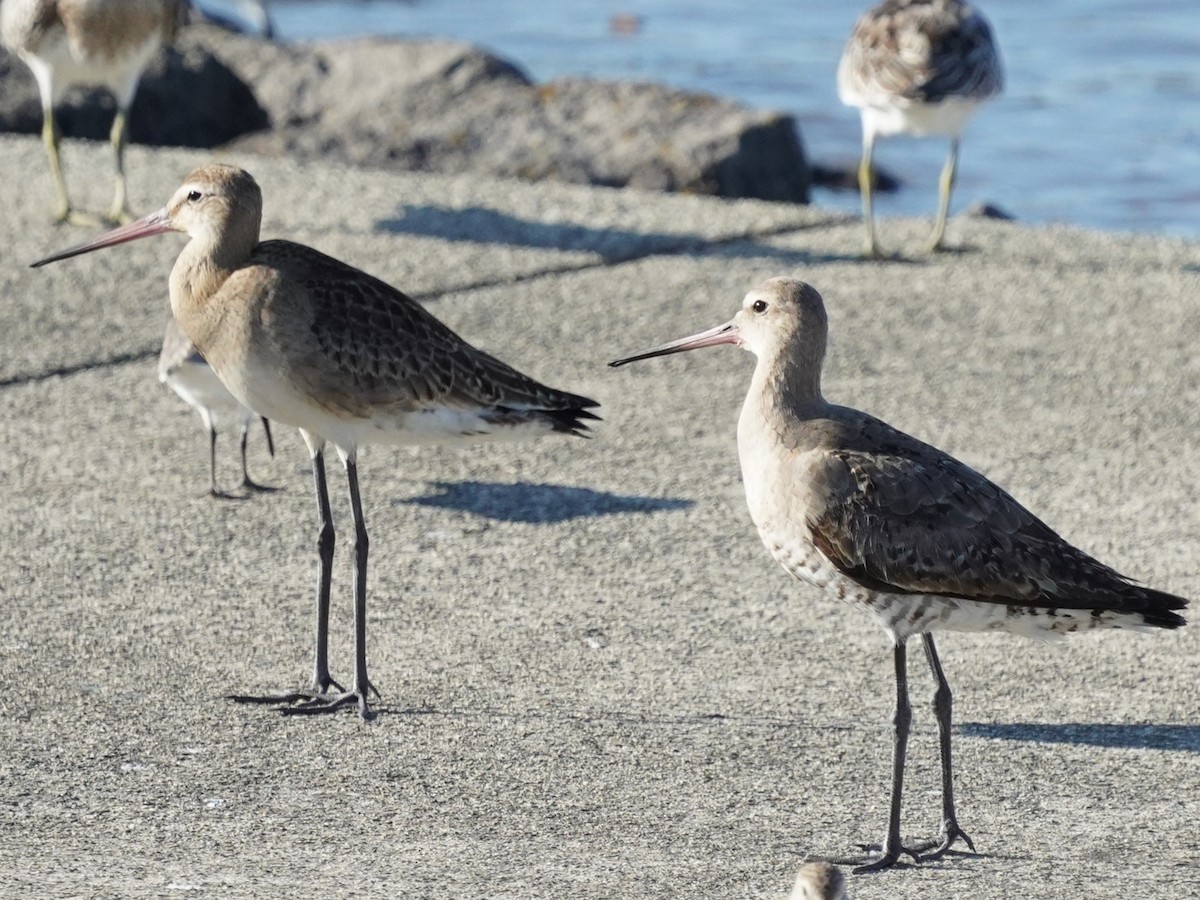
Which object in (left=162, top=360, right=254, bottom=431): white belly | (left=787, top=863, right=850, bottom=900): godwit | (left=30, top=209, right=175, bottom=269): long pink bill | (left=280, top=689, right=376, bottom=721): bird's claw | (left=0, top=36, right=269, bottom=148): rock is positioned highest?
(left=30, top=209, right=175, bottom=269): long pink bill

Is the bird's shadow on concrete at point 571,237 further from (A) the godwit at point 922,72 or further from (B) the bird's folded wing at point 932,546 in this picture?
(B) the bird's folded wing at point 932,546

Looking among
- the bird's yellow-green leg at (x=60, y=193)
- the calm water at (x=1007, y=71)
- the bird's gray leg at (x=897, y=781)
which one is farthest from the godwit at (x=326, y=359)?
the calm water at (x=1007, y=71)

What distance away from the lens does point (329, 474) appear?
25.6 ft

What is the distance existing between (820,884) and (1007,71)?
64.4 ft

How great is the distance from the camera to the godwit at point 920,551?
4.97 meters

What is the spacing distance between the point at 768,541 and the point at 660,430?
9.82 ft

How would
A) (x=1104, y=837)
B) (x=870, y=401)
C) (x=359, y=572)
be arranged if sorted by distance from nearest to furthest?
(x=1104, y=837) < (x=359, y=572) < (x=870, y=401)

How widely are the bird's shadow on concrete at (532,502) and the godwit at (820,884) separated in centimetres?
315

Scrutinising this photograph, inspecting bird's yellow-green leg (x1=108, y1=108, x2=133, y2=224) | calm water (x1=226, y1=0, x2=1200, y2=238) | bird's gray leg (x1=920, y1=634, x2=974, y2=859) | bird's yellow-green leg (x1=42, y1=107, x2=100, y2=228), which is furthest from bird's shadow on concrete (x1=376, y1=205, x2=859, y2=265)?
calm water (x1=226, y1=0, x2=1200, y2=238)

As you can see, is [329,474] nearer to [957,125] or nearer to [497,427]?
[497,427]

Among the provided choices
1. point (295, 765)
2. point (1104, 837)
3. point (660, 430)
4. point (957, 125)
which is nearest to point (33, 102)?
point (957, 125)

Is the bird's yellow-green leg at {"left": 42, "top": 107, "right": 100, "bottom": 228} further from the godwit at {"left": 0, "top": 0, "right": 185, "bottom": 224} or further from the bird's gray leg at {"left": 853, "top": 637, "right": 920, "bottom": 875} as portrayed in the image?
the bird's gray leg at {"left": 853, "top": 637, "right": 920, "bottom": 875}

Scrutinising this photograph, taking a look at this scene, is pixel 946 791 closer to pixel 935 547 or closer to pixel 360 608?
pixel 935 547

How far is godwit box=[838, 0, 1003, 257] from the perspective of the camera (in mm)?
10805
